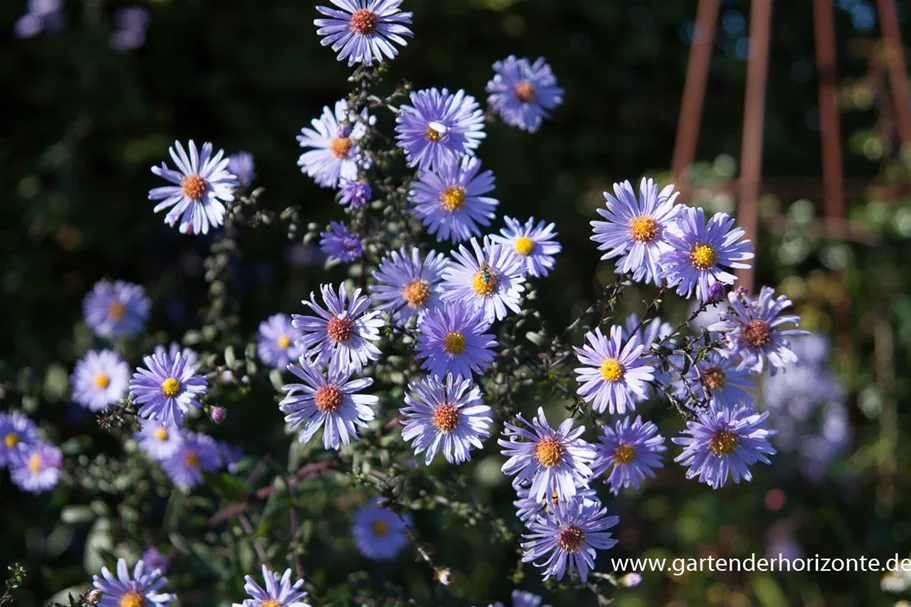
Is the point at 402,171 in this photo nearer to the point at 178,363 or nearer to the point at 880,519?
the point at 178,363

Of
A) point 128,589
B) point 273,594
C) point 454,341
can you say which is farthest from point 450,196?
point 128,589

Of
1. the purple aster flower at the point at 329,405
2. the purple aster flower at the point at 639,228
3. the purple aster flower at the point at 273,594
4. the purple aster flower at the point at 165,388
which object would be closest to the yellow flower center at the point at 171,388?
the purple aster flower at the point at 165,388

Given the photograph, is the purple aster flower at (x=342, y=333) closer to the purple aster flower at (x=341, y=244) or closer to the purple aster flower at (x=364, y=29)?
the purple aster flower at (x=341, y=244)

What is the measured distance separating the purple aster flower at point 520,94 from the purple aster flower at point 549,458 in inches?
22.0

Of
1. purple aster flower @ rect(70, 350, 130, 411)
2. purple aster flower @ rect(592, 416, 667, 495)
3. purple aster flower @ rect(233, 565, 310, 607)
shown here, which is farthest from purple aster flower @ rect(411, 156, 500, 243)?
purple aster flower @ rect(70, 350, 130, 411)

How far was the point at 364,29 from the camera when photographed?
1131mm

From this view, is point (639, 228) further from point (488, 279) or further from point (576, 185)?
point (576, 185)

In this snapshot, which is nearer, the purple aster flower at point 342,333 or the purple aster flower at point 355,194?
the purple aster flower at point 342,333

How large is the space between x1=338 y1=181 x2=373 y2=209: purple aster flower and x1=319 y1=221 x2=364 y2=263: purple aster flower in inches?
1.8

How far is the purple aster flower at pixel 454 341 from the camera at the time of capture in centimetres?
105

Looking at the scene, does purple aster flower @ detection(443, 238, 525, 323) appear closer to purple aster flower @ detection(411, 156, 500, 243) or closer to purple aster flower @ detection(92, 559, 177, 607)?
purple aster flower @ detection(411, 156, 500, 243)

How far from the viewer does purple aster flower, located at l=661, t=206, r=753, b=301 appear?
106cm

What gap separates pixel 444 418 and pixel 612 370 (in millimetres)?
229

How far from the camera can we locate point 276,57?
7.70 ft
